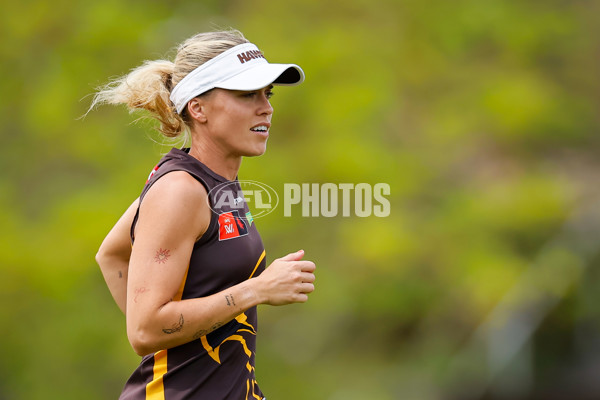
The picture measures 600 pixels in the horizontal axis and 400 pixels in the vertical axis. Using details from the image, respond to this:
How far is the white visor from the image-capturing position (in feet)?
8.45

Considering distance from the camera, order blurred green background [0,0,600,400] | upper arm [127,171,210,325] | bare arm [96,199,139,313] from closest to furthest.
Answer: upper arm [127,171,210,325], bare arm [96,199,139,313], blurred green background [0,0,600,400]

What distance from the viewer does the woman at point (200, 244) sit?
7.50 feet

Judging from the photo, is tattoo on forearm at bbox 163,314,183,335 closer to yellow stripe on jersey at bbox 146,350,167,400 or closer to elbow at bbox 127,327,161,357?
elbow at bbox 127,327,161,357

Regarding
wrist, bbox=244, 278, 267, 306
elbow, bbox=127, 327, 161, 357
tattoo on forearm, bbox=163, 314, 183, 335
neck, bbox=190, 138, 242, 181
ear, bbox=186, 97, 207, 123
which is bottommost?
elbow, bbox=127, 327, 161, 357

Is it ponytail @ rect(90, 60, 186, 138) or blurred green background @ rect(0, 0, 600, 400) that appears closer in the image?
ponytail @ rect(90, 60, 186, 138)

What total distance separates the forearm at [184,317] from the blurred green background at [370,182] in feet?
13.3

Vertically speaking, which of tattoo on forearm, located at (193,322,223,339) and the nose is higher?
the nose

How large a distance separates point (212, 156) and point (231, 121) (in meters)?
0.13

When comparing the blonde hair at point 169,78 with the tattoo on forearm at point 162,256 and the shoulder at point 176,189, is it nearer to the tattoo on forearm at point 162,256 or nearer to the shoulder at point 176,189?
the shoulder at point 176,189

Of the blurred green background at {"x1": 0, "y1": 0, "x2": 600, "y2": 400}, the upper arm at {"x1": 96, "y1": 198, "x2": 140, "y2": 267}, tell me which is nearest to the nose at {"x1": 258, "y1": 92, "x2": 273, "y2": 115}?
the upper arm at {"x1": 96, "y1": 198, "x2": 140, "y2": 267}

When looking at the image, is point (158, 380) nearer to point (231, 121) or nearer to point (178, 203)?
point (178, 203)

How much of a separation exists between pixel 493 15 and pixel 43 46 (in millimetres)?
4281

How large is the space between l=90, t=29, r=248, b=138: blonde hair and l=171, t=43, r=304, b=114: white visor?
4cm

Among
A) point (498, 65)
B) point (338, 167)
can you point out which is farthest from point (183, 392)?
point (498, 65)
